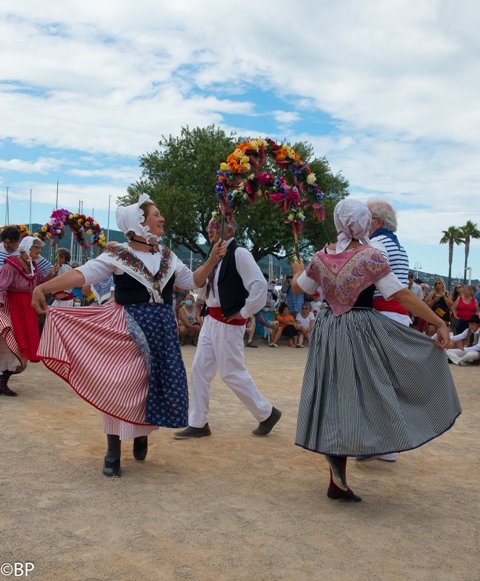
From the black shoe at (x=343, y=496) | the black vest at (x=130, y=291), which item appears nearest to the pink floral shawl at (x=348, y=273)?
the black shoe at (x=343, y=496)

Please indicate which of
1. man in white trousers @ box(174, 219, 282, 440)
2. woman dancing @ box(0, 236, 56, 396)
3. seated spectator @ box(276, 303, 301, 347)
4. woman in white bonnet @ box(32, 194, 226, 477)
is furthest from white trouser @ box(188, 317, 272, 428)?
seated spectator @ box(276, 303, 301, 347)

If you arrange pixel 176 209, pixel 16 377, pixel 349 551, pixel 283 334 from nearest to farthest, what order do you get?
1. pixel 349 551
2. pixel 16 377
3. pixel 283 334
4. pixel 176 209

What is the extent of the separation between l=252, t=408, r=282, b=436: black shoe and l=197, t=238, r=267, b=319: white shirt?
86 centimetres

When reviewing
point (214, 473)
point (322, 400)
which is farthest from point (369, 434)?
point (214, 473)

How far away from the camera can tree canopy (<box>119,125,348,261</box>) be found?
1024 inches

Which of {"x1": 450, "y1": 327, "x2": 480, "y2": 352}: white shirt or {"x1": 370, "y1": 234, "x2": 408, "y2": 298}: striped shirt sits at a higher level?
{"x1": 370, "y1": 234, "x2": 408, "y2": 298}: striped shirt

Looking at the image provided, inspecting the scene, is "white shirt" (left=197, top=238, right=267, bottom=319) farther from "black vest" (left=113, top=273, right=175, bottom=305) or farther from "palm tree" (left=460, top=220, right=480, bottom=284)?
"palm tree" (left=460, top=220, right=480, bottom=284)

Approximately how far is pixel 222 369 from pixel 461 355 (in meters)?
7.94

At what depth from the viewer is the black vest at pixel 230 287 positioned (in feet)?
16.8

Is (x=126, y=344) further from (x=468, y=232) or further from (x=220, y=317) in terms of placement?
(x=468, y=232)

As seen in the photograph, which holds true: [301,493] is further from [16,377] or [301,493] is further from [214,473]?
[16,377]

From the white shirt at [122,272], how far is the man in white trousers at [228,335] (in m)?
0.70

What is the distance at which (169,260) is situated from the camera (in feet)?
14.3

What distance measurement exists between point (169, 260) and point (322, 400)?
1.50m
